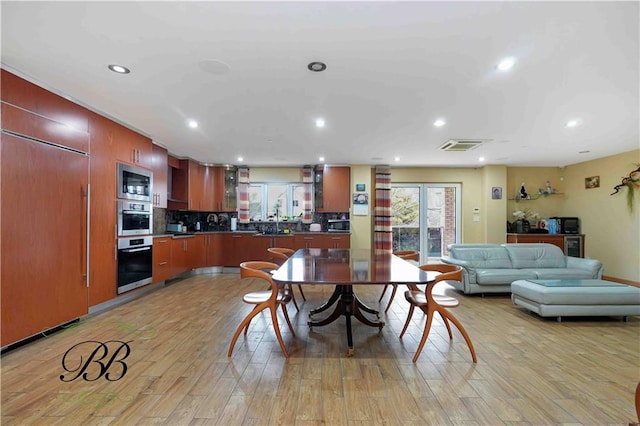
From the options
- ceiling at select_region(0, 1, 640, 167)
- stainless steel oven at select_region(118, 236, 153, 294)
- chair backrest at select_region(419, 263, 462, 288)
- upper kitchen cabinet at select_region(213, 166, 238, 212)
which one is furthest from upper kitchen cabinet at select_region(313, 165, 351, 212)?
chair backrest at select_region(419, 263, 462, 288)

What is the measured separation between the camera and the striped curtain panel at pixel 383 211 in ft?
22.0

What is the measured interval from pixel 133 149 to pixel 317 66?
126 inches

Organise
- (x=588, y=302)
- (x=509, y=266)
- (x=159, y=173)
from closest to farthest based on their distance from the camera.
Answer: (x=588, y=302) < (x=509, y=266) < (x=159, y=173)

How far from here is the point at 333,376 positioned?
2125 mm

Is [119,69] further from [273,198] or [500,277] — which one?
[500,277]

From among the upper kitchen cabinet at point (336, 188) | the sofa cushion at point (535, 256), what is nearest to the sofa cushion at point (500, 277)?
the sofa cushion at point (535, 256)

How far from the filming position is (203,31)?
196 cm

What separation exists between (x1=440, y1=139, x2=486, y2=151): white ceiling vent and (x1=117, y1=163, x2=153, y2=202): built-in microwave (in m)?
4.84

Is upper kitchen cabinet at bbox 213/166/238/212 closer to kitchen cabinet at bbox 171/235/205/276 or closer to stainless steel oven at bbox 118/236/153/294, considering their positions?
kitchen cabinet at bbox 171/235/205/276

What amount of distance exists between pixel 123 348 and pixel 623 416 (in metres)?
3.73

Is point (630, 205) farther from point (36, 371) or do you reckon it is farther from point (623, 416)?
point (36, 371)

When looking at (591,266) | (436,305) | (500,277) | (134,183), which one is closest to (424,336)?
(436,305)

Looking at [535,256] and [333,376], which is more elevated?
[535,256]

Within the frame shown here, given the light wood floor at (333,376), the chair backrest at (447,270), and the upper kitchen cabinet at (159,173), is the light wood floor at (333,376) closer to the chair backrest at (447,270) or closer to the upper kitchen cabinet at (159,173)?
the chair backrest at (447,270)
